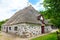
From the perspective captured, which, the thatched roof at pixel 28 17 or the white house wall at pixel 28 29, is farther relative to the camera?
the thatched roof at pixel 28 17

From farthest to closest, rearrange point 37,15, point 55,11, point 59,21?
point 37,15, point 59,21, point 55,11

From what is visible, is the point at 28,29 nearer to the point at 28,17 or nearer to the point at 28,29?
the point at 28,29

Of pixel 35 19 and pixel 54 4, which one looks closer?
pixel 54 4

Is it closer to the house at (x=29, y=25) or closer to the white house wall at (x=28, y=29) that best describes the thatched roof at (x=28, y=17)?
the house at (x=29, y=25)

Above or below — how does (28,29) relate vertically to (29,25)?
below

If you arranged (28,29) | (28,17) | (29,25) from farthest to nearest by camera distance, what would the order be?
1. (28,17)
2. (29,25)
3. (28,29)

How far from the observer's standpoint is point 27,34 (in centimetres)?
4125

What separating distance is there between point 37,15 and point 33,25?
550 centimetres

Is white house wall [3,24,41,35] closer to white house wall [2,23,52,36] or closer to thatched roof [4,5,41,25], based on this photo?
white house wall [2,23,52,36]

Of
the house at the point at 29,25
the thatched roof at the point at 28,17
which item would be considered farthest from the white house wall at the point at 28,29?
the thatched roof at the point at 28,17

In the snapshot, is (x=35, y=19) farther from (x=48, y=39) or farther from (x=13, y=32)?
(x=48, y=39)

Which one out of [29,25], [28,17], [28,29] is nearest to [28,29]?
[28,29]

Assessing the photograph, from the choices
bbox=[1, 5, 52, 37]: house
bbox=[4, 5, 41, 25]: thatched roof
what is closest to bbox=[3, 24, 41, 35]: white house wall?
bbox=[1, 5, 52, 37]: house

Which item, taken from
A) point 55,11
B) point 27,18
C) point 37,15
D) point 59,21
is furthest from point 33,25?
point 55,11
